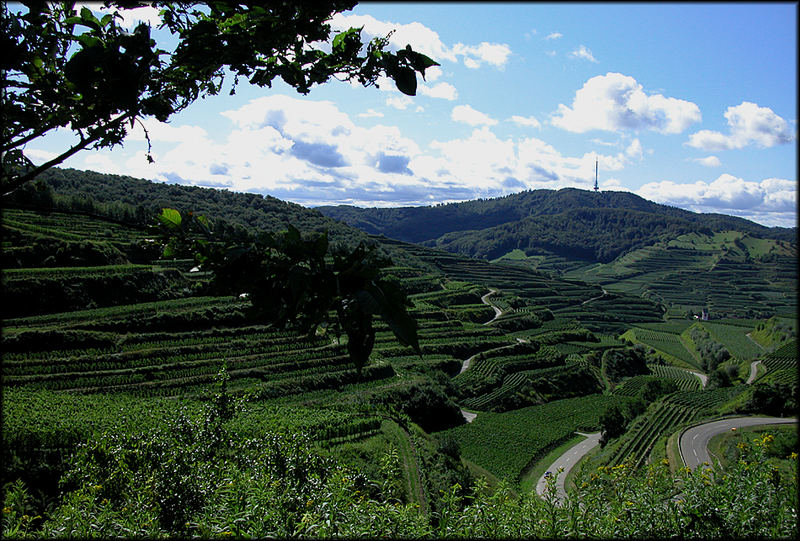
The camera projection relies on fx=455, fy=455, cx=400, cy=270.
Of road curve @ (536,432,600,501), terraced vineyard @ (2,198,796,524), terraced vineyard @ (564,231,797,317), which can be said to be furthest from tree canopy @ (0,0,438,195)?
terraced vineyard @ (564,231,797,317)

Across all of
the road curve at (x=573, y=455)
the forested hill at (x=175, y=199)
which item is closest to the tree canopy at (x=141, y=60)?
the road curve at (x=573, y=455)

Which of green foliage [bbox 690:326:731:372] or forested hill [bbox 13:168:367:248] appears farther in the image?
green foliage [bbox 690:326:731:372]

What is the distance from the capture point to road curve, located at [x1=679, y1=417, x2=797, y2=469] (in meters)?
32.3

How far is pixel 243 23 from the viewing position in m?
2.16

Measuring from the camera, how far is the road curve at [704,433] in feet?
106

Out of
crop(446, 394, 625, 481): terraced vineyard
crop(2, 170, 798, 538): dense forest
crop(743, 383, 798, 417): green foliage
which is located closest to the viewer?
crop(2, 170, 798, 538): dense forest

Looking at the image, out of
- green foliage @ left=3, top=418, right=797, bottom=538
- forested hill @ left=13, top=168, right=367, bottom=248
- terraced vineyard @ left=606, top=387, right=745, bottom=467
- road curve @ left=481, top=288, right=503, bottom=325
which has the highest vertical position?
forested hill @ left=13, top=168, right=367, bottom=248

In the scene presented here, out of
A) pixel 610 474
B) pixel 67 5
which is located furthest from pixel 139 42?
pixel 610 474

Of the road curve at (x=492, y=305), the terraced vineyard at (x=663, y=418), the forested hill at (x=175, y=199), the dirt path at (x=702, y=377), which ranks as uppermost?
the forested hill at (x=175, y=199)

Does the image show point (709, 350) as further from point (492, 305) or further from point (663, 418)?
point (663, 418)

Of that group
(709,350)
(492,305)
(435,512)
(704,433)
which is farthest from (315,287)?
→ (709,350)

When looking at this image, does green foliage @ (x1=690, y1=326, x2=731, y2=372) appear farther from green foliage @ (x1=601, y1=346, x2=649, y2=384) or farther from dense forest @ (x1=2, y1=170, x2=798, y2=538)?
green foliage @ (x1=601, y1=346, x2=649, y2=384)

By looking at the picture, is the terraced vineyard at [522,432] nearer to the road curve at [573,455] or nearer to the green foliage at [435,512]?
the road curve at [573,455]

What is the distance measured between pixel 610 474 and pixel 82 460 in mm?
5485
